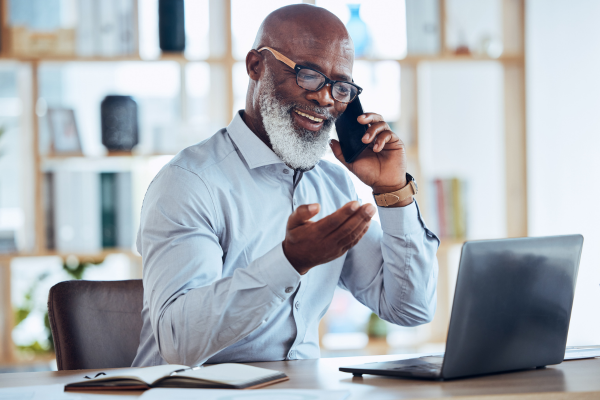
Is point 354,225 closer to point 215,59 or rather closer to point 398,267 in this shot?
point 398,267

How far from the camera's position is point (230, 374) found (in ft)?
Result: 2.97

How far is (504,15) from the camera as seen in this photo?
3.01 metres

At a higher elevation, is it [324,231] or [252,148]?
[252,148]

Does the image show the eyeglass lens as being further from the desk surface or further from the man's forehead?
the desk surface

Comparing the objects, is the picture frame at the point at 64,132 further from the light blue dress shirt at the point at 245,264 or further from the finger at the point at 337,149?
the finger at the point at 337,149

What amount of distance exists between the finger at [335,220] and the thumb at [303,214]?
0.07ft

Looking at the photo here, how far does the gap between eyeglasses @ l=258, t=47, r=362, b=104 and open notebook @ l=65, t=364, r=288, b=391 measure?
76cm

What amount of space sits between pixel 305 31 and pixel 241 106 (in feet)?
4.97

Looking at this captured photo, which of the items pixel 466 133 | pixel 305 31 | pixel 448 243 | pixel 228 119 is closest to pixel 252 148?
pixel 305 31

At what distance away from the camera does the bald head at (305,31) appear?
1466 mm

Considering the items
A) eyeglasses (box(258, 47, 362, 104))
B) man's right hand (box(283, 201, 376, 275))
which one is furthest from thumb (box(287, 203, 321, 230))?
eyeglasses (box(258, 47, 362, 104))

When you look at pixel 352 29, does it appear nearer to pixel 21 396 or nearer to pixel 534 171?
pixel 534 171

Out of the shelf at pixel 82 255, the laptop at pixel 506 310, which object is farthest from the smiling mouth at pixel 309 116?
the shelf at pixel 82 255

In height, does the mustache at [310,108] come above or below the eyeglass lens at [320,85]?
below
